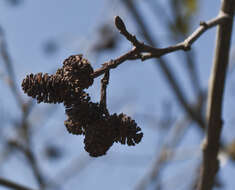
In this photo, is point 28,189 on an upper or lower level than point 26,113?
lower

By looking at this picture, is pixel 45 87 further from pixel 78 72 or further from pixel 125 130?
pixel 125 130

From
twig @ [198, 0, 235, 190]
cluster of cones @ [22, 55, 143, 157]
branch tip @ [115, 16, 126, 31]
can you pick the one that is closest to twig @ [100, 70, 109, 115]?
cluster of cones @ [22, 55, 143, 157]

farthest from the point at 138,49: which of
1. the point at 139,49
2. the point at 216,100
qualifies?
the point at 216,100

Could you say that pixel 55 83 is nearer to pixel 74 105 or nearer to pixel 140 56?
pixel 74 105

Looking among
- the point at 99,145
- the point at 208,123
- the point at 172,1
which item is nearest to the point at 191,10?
the point at 172,1

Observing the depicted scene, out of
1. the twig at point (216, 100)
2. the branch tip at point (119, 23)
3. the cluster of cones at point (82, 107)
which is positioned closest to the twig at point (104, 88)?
the cluster of cones at point (82, 107)

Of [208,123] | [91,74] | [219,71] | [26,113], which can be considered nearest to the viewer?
[91,74]

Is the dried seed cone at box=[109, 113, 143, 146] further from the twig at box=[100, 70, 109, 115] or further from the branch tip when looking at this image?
the branch tip
